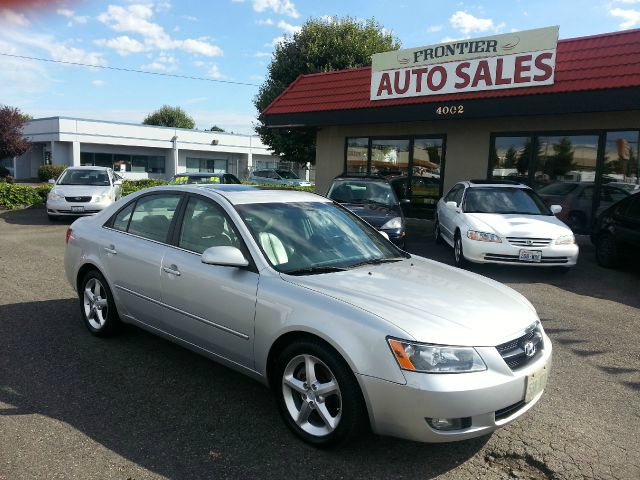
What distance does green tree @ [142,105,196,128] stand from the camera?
6950 cm

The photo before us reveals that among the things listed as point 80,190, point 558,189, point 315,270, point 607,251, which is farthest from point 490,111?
point 80,190

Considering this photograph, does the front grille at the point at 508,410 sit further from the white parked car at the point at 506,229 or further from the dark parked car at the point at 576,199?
the dark parked car at the point at 576,199

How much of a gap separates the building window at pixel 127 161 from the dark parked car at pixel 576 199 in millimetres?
35914

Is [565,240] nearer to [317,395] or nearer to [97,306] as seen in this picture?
[317,395]

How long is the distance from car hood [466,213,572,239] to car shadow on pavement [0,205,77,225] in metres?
11.0

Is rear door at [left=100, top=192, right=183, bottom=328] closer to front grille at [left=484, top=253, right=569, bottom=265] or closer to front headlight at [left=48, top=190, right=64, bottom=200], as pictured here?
front grille at [left=484, top=253, right=569, bottom=265]

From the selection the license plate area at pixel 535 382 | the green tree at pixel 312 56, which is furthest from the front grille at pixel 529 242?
the green tree at pixel 312 56

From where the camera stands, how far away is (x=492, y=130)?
13.1m

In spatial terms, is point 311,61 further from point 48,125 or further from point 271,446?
point 48,125

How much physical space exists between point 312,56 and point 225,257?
20613 millimetres

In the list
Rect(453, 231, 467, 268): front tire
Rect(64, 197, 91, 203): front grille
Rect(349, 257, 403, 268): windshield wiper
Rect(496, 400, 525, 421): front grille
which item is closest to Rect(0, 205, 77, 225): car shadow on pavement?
Rect(64, 197, 91, 203): front grille

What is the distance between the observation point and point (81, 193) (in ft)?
45.9

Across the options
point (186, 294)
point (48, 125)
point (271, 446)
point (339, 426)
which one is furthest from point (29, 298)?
point (48, 125)

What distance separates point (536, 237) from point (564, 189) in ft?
16.3
